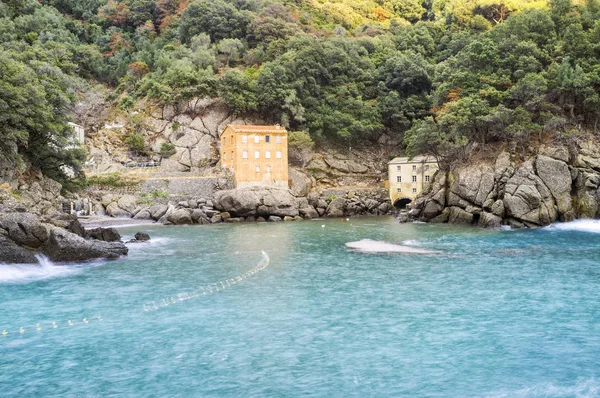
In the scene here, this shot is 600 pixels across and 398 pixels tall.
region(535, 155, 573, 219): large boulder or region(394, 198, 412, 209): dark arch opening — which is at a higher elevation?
region(535, 155, 573, 219): large boulder

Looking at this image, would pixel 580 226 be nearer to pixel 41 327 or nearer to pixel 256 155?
pixel 256 155

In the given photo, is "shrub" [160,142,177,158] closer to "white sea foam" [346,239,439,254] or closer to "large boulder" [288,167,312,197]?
"large boulder" [288,167,312,197]

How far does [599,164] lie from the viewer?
47.3 m

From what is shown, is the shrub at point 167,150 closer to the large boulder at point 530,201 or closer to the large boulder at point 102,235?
the large boulder at point 102,235

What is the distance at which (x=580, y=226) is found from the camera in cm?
4309

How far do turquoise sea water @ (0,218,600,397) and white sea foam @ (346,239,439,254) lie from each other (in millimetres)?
1643

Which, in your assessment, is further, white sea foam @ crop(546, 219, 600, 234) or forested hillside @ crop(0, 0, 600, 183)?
forested hillside @ crop(0, 0, 600, 183)

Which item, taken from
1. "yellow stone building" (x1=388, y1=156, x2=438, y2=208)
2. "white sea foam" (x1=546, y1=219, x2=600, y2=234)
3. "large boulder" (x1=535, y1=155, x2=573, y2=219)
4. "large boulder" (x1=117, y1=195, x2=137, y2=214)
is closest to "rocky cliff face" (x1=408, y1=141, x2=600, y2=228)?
"large boulder" (x1=535, y1=155, x2=573, y2=219)

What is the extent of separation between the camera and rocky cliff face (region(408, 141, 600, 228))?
44438mm

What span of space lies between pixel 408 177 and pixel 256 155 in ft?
62.3

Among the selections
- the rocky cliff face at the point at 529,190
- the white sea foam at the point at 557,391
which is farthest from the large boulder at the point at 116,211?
the white sea foam at the point at 557,391

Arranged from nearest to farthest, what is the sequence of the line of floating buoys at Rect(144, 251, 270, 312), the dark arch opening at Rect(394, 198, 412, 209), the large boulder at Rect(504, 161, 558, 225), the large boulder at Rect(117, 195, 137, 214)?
the line of floating buoys at Rect(144, 251, 270, 312) < the large boulder at Rect(504, 161, 558, 225) < the large boulder at Rect(117, 195, 137, 214) < the dark arch opening at Rect(394, 198, 412, 209)

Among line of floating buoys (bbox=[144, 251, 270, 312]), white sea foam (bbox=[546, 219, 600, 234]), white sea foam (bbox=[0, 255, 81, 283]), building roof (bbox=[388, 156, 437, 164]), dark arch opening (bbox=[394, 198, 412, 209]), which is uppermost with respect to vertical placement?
building roof (bbox=[388, 156, 437, 164])

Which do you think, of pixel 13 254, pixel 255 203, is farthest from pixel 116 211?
pixel 13 254
